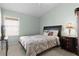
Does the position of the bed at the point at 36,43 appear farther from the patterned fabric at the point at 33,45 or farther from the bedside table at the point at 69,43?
the bedside table at the point at 69,43

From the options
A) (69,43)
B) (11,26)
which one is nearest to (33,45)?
(11,26)

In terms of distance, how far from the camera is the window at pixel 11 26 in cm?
197

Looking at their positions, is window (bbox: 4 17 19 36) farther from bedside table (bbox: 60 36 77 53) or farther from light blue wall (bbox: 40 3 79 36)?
bedside table (bbox: 60 36 77 53)

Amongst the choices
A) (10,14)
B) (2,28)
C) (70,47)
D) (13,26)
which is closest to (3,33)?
(2,28)

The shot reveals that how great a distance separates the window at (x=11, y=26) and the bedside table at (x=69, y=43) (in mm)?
2054

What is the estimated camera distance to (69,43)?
9.87ft

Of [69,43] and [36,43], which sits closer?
[36,43]

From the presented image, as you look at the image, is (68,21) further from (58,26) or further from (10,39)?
(10,39)

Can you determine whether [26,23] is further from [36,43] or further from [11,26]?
[36,43]

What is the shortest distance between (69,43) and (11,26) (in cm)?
227

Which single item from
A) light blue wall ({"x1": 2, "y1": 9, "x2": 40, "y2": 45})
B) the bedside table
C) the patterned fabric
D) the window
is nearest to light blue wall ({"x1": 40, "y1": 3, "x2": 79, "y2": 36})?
the bedside table

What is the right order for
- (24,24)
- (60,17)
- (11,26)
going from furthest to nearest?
(60,17)
(24,24)
(11,26)

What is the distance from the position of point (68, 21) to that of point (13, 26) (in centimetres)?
221

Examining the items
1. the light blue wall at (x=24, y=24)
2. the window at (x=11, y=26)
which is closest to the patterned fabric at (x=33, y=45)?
the light blue wall at (x=24, y=24)
